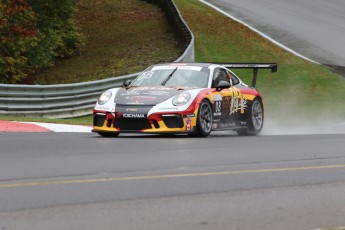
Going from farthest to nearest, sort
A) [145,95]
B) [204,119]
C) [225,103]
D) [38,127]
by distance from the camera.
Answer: [38,127]
[225,103]
[204,119]
[145,95]

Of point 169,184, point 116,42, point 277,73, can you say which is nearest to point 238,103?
point 169,184

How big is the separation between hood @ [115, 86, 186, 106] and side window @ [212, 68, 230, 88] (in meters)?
1.08

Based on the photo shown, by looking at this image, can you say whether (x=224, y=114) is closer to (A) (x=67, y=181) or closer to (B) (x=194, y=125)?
(B) (x=194, y=125)

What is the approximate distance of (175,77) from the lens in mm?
16219

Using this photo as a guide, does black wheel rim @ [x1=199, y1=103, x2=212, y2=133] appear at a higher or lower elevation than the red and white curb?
higher

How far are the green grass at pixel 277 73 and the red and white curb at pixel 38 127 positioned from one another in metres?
3.59

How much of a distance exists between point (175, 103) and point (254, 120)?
3005 millimetres

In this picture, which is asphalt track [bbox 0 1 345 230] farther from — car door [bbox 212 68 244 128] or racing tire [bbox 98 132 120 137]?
car door [bbox 212 68 244 128]

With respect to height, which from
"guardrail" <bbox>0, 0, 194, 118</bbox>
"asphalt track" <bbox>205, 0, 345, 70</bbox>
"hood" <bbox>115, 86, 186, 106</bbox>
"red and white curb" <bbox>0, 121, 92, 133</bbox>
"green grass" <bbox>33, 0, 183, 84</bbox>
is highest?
"hood" <bbox>115, 86, 186, 106</bbox>

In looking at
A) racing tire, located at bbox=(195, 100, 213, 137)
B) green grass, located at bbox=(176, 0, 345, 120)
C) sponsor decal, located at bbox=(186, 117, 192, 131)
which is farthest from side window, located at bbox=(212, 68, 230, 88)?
green grass, located at bbox=(176, 0, 345, 120)

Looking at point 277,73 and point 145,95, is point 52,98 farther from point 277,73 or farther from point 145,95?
point 277,73

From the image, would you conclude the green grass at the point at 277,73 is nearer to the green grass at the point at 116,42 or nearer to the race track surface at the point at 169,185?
the green grass at the point at 116,42

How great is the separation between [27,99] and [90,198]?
43.7 ft

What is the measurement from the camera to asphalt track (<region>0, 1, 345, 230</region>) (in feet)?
24.0
